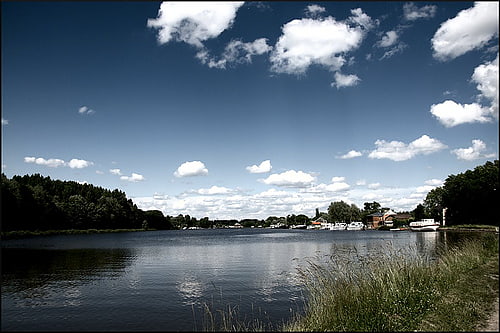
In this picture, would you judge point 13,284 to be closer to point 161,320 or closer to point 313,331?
point 161,320

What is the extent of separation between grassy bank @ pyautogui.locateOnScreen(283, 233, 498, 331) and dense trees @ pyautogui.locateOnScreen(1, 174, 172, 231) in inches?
2710

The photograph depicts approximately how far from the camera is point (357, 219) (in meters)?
190

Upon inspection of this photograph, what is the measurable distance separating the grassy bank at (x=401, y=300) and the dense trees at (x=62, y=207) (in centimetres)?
6882

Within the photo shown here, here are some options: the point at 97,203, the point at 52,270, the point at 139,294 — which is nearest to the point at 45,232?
the point at 97,203

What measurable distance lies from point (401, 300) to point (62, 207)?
10393 cm

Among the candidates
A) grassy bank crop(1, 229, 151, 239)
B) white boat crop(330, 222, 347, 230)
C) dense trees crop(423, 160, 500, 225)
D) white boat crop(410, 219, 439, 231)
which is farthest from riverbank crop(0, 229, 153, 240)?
white boat crop(410, 219, 439, 231)

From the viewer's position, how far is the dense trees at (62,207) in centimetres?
7781

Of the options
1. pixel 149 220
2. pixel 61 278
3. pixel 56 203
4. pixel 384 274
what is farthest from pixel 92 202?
pixel 384 274

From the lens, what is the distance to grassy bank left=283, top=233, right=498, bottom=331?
12.0 m

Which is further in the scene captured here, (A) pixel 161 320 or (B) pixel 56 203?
(B) pixel 56 203

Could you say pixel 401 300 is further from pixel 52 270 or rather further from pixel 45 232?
pixel 45 232

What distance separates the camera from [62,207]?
4070 inches

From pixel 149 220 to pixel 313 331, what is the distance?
176799 mm

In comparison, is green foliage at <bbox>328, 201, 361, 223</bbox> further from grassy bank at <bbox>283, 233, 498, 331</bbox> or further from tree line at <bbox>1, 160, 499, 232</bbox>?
grassy bank at <bbox>283, 233, 498, 331</bbox>
